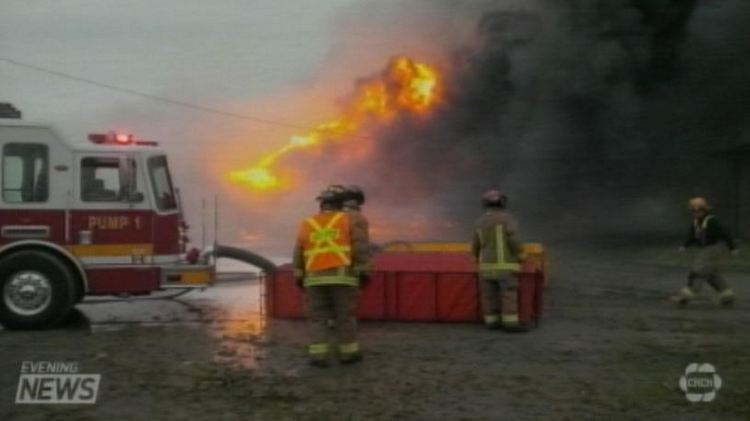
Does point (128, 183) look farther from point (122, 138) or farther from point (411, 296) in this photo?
point (411, 296)

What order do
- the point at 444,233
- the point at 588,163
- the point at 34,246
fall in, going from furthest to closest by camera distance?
the point at 588,163, the point at 444,233, the point at 34,246

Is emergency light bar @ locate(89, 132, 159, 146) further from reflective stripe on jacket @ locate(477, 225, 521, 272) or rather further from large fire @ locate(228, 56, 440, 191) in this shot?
large fire @ locate(228, 56, 440, 191)

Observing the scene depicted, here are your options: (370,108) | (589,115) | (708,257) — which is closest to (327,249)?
(708,257)

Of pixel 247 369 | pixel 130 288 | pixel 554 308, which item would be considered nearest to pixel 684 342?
pixel 554 308

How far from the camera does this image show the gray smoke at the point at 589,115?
92.2ft

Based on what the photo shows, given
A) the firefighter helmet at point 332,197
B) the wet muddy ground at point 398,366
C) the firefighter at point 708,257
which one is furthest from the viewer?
the firefighter at point 708,257

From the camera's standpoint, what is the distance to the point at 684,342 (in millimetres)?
8320

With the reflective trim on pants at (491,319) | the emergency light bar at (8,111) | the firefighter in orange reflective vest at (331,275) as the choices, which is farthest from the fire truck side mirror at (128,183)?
the reflective trim on pants at (491,319)

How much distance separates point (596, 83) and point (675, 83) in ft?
8.99

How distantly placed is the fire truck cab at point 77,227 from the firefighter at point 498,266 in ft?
9.88

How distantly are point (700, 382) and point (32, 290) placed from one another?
6628 millimetres

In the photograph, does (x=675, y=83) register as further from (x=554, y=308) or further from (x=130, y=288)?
(x=130, y=288)

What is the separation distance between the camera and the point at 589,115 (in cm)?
2983

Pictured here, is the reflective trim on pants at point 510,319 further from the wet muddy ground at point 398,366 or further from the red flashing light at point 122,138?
the red flashing light at point 122,138
